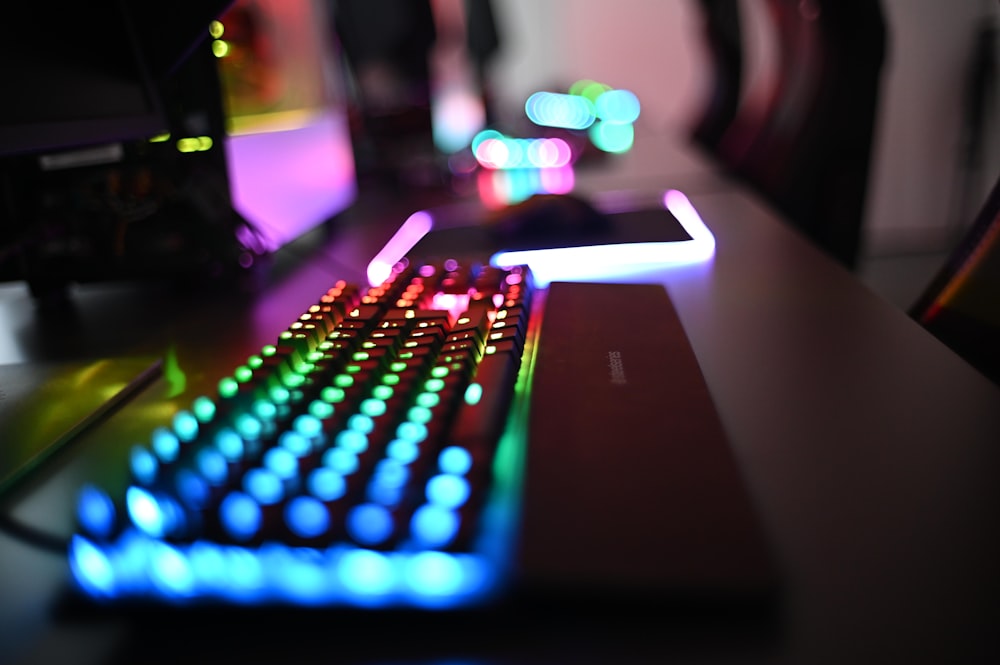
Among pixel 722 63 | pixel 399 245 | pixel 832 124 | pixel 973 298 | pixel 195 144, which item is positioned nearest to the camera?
pixel 973 298

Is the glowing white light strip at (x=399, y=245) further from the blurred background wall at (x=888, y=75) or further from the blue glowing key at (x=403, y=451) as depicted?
the blurred background wall at (x=888, y=75)

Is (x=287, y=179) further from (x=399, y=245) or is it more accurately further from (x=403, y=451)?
(x=403, y=451)

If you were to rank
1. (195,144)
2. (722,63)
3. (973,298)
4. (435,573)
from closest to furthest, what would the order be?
(435,573)
(973,298)
(195,144)
(722,63)

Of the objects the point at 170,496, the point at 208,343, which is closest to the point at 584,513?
the point at 170,496

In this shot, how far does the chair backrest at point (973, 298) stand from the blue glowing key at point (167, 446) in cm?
55

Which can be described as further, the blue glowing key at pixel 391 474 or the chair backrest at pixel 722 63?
the chair backrest at pixel 722 63

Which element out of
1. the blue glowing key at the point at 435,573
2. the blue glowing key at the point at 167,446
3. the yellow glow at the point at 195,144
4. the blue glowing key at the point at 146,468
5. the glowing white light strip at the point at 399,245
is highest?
the yellow glow at the point at 195,144

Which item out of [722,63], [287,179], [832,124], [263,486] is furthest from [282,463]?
[722,63]

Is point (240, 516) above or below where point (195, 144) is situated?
below

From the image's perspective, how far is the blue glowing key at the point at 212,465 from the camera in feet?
0.98

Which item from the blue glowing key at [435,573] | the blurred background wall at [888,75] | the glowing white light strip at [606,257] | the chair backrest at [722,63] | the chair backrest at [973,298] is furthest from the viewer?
the blurred background wall at [888,75]

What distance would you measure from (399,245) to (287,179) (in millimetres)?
198

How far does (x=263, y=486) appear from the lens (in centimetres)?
29

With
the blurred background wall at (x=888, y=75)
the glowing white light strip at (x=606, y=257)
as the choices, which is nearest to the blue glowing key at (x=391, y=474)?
the glowing white light strip at (x=606, y=257)
